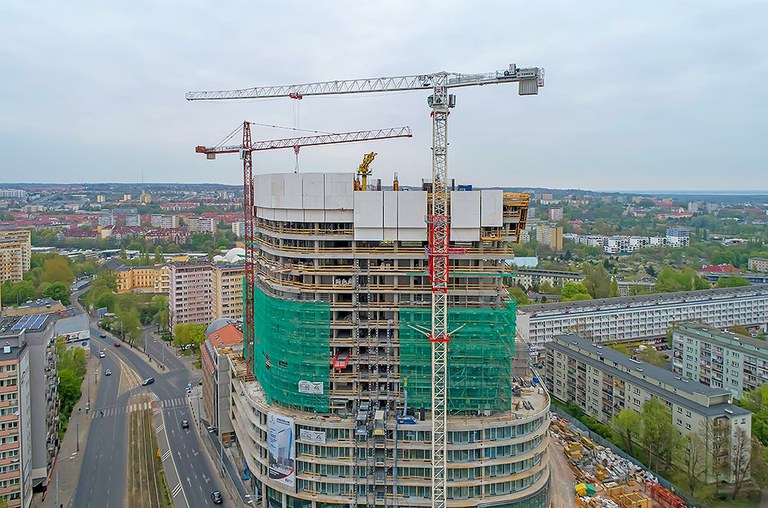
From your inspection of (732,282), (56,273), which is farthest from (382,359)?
(56,273)

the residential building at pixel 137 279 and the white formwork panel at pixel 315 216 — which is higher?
the white formwork panel at pixel 315 216

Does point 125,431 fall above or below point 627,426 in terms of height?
below

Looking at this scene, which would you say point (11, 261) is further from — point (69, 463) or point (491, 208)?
point (491, 208)

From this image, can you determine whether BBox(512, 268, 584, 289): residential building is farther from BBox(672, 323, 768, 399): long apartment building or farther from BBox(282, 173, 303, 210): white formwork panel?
BBox(282, 173, 303, 210): white formwork panel

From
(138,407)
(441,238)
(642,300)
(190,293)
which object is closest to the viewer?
(441,238)

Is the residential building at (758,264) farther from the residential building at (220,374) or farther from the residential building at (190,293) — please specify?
the residential building at (220,374)

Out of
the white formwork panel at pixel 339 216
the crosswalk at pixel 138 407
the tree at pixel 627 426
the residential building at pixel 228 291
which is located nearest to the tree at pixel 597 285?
the tree at pixel 627 426

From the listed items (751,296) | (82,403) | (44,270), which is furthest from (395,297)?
(44,270)

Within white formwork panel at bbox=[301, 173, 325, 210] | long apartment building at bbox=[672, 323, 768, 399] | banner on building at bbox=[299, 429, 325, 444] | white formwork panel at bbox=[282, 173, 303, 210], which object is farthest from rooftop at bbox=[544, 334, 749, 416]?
white formwork panel at bbox=[282, 173, 303, 210]
